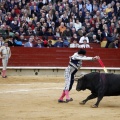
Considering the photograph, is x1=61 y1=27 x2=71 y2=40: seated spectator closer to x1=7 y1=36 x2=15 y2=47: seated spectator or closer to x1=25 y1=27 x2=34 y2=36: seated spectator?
x1=25 y1=27 x2=34 y2=36: seated spectator

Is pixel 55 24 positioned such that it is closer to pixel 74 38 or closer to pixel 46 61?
pixel 74 38

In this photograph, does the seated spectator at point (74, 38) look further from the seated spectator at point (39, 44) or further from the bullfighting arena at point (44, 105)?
the bullfighting arena at point (44, 105)

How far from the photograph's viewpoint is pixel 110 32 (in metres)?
19.6

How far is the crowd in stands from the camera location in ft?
60.5

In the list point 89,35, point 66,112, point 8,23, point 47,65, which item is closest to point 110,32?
point 89,35

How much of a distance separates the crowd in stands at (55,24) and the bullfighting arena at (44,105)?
2.72m

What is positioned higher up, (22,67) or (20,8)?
(20,8)

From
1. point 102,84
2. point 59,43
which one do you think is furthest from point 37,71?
point 102,84

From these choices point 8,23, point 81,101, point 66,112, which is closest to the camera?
point 66,112

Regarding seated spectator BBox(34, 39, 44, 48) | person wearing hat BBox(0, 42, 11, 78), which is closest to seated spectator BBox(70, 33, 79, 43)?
seated spectator BBox(34, 39, 44, 48)

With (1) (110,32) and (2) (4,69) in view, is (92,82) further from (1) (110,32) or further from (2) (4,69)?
(1) (110,32)

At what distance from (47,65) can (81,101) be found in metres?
7.22

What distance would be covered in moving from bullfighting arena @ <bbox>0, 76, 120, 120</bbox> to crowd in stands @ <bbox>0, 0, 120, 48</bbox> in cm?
272

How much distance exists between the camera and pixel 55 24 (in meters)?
19.2
